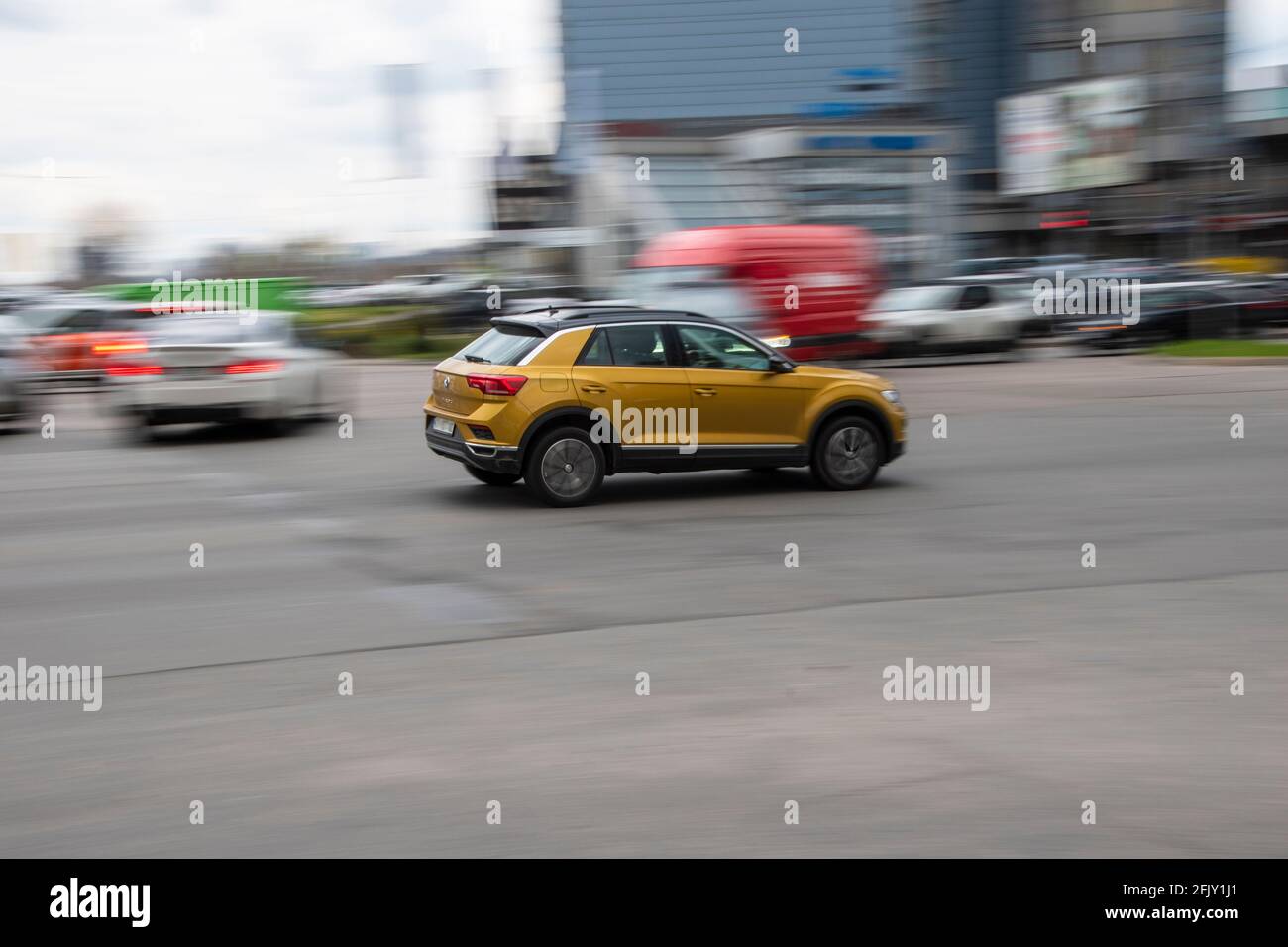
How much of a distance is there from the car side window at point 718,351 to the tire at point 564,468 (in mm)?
1154

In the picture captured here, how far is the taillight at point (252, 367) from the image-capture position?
15602 mm

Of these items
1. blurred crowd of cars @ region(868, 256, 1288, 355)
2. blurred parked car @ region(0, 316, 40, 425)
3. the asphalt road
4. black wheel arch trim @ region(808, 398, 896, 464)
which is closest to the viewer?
the asphalt road

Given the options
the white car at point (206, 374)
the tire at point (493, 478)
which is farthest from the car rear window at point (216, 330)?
the tire at point (493, 478)

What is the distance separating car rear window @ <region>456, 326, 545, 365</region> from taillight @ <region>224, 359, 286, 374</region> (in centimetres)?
489

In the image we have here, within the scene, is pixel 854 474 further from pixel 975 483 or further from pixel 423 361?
pixel 423 361

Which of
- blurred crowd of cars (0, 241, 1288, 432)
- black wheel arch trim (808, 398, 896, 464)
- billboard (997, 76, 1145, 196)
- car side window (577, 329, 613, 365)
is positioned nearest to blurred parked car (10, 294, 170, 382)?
blurred crowd of cars (0, 241, 1288, 432)

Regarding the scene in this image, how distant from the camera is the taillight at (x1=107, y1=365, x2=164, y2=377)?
15422 millimetres

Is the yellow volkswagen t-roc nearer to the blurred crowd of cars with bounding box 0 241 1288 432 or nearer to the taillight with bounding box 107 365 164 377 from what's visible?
the blurred crowd of cars with bounding box 0 241 1288 432

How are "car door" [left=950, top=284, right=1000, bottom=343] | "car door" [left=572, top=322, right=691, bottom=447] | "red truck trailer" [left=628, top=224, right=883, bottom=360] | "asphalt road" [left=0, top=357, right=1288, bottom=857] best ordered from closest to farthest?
"asphalt road" [left=0, top=357, right=1288, bottom=857] → "car door" [left=572, top=322, right=691, bottom=447] → "red truck trailer" [left=628, top=224, right=883, bottom=360] → "car door" [left=950, top=284, right=1000, bottom=343]

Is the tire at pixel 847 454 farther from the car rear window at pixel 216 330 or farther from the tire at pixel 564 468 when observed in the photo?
the car rear window at pixel 216 330

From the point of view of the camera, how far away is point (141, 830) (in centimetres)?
466

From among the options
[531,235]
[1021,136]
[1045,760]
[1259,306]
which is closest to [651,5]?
[1021,136]

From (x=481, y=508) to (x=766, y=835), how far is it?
276 inches

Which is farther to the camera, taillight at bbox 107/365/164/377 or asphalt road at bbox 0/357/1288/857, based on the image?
taillight at bbox 107/365/164/377
